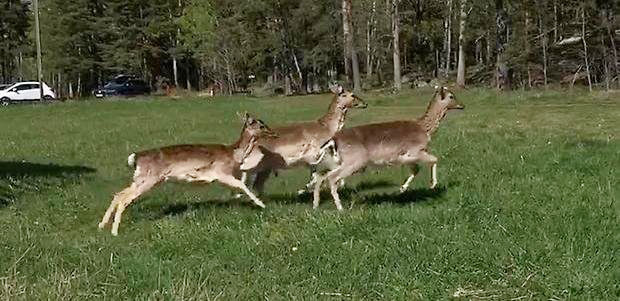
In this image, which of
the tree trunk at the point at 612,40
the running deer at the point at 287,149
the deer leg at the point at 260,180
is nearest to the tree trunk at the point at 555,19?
the tree trunk at the point at 612,40

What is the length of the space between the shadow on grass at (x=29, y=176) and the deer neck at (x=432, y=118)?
6.07 metres

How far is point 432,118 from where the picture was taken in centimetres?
1267

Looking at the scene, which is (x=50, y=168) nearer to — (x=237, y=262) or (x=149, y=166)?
(x=149, y=166)

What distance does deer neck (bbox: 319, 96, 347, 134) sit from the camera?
13.2 metres

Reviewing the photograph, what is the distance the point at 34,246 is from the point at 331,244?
2.95 metres

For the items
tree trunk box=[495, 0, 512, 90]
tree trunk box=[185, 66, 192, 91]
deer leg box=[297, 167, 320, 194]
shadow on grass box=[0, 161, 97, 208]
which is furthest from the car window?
deer leg box=[297, 167, 320, 194]

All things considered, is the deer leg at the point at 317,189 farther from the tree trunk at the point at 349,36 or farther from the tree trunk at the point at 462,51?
the tree trunk at the point at 462,51

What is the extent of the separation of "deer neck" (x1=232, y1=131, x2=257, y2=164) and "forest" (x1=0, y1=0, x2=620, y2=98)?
31.3 metres

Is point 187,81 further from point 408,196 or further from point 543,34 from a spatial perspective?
point 408,196

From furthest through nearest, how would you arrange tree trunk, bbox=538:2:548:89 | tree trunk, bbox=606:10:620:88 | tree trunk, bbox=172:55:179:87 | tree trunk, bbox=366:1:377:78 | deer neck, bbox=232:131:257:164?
tree trunk, bbox=172:55:179:87
tree trunk, bbox=366:1:377:78
tree trunk, bbox=538:2:548:89
tree trunk, bbox=606:10:620:88
deer neck, bbox=232:131:257:164

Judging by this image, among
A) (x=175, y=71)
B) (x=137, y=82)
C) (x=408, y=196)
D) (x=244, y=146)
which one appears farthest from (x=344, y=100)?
(x=175, y=71)

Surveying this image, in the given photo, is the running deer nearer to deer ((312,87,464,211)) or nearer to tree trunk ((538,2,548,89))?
deer ((312,87,464,211))

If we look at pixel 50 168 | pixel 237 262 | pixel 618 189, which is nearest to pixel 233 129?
pixel 50 168

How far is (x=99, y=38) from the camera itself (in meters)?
83.6
